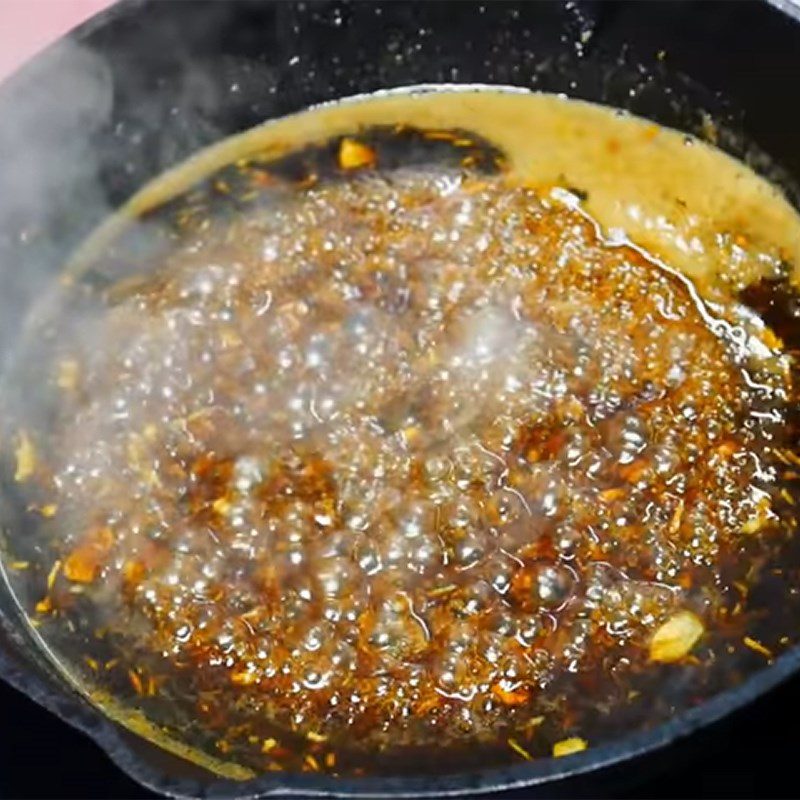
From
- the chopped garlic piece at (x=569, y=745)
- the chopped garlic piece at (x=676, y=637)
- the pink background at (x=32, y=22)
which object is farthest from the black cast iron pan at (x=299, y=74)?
the chopped garlic piece at (x=569, y=745)

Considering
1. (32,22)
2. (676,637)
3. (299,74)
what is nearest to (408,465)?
(676,637)

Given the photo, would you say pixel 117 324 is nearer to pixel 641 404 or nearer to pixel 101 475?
pixel 101 475

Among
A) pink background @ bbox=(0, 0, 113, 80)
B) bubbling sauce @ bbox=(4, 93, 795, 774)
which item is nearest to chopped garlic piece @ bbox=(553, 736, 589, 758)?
bubbling sauce @ bbox=(4, 93, 795, 774)

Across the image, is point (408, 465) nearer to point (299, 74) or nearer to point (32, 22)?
point (299, 74)

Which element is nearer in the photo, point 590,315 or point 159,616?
point 159,616

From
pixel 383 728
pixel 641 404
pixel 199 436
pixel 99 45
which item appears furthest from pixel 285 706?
pixel 99 45
